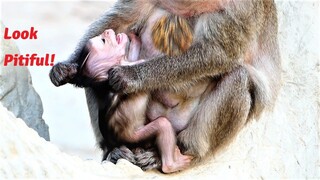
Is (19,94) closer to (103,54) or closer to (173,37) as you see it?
(103,54)

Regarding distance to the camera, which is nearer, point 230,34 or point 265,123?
point 230,34

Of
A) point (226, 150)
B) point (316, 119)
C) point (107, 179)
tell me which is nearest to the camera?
point (107, 179)

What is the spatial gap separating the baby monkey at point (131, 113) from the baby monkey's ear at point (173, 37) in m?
0.17

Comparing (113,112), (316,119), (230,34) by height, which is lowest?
(316,119)

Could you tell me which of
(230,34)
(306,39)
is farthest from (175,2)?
(306,39)

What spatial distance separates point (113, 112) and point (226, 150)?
2.66 ft

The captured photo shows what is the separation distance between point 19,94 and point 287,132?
1898 mm

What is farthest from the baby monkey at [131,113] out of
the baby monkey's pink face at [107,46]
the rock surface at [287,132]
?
the rock surface at [287,132]

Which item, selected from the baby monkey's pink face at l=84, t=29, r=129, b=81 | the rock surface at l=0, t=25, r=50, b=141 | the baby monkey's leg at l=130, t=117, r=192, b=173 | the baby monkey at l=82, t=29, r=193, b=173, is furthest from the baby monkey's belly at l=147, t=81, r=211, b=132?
the rock surface at l=0, t=25, r=50, b=141

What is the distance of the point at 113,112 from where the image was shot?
20.5ft

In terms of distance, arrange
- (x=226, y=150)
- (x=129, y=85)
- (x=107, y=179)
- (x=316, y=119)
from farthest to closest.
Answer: (x=316, y=119) → (x=226, y=150) → (x=129, y=85) → (x=107, y=179)

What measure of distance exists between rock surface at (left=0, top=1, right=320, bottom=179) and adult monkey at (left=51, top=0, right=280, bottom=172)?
21cm

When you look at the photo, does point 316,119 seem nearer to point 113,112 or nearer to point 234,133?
point 234,133

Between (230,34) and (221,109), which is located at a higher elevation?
(230,34)
